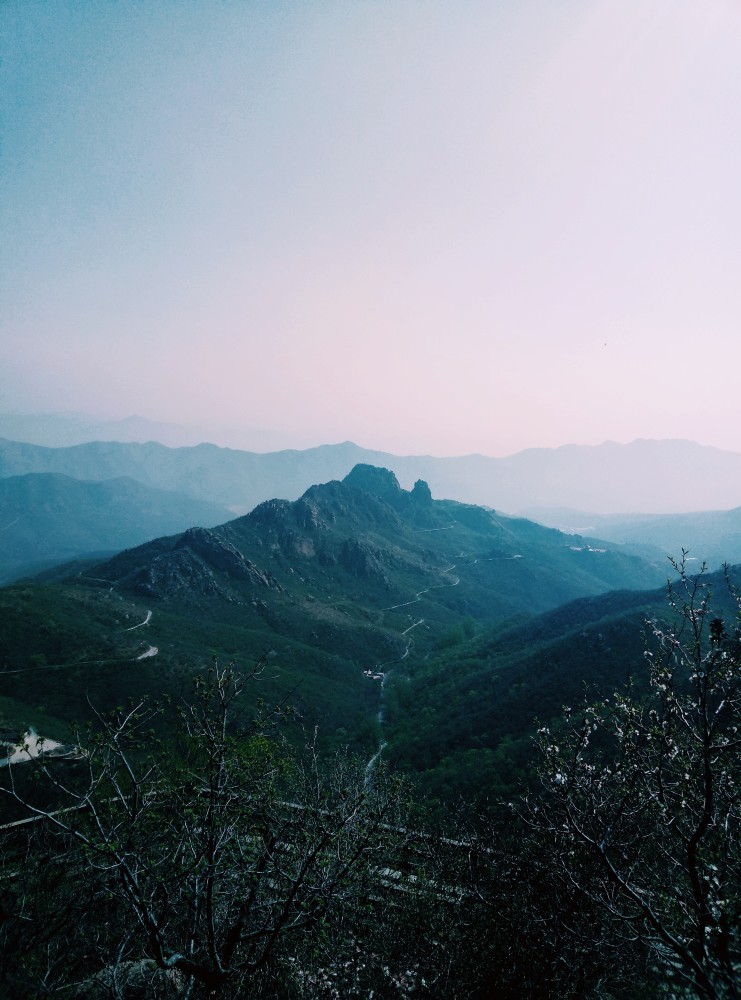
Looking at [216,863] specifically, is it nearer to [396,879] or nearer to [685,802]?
[685,802]

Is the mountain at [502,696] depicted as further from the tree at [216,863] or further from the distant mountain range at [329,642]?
the tree at [216,863]

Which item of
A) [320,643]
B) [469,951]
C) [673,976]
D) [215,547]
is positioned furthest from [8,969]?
[215,547]

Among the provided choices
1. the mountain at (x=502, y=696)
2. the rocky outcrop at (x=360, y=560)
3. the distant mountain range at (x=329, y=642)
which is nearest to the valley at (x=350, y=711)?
the mountain at (x=502, y=696)

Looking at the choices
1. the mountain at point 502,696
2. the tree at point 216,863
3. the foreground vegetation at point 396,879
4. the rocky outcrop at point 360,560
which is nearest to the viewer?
the foreground vegetation at point 396,879

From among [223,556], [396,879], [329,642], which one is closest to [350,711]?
[329,642]

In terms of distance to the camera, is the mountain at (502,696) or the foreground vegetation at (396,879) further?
the mountain at (502,696)

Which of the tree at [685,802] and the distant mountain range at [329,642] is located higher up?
the tree at [685,802]

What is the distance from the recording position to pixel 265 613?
11550 centimetres

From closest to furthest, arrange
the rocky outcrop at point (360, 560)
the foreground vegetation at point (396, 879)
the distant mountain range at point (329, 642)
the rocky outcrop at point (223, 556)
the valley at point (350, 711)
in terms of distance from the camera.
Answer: the foreground vegetation at point (396, 879) → the valley at point (350, 711) → the distant mountain range at point (329, 642) → the rocky outcrop at point (223, 556) → the rocky outcrop at point (360, 560)

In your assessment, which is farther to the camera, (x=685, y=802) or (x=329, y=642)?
(x=329, y=642)

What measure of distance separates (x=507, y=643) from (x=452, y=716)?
37.5 meters

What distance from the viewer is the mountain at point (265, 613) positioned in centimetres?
6794

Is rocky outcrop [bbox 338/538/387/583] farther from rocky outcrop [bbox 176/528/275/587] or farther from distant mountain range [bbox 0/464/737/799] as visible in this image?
rocky outcrop [bbox 176/528/275/587]

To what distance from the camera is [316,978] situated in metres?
15.4
